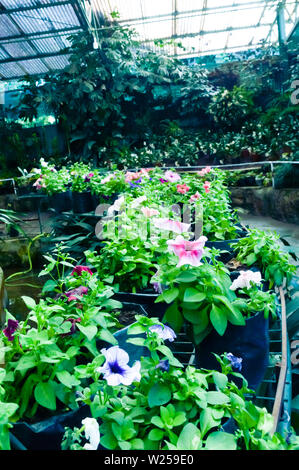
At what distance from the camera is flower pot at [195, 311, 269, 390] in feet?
3.42

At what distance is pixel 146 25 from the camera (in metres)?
8.59

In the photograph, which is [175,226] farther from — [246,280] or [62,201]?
[62,201]

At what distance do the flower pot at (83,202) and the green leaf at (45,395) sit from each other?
2590 millimetres

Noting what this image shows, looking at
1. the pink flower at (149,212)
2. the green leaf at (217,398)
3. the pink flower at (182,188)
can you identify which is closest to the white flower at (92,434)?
the green leaf at (217,398)

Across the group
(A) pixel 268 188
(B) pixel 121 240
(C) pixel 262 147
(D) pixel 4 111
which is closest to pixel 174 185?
(B) pixel 121 240

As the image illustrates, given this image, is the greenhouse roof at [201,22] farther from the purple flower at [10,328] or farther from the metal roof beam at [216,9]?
the purple flower at [10,328]

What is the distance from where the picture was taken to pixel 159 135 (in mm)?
8953

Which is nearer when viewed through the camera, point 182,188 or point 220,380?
point 220,380

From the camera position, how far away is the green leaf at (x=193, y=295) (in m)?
0.97

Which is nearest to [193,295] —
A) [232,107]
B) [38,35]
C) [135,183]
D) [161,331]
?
[161,331]

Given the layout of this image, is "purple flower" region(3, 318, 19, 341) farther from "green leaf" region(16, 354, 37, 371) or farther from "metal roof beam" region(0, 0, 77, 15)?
Answer: "metal roof beam" region(0, 0, 77, 15)

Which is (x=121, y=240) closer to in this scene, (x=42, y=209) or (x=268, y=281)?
(x=268, y=281)

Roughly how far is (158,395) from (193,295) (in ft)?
1.03

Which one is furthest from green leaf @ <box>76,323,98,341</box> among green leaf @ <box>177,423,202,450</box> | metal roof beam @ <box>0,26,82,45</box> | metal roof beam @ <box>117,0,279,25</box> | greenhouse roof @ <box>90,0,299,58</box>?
metal roof beam @ <box>117,0,279,25</box>
